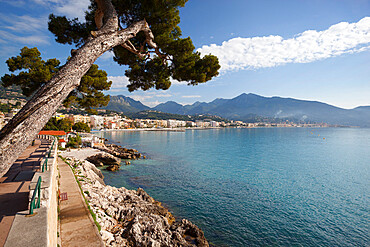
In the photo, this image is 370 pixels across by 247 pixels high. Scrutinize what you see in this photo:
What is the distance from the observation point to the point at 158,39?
7.09 m

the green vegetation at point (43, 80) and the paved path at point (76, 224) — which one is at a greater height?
the green vegetation at point (43, 80)

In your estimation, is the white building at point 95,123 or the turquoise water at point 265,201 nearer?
the turquoise water at point 265,201

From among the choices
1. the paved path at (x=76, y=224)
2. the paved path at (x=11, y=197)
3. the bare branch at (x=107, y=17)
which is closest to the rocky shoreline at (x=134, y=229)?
the paved path at (x=76, y=224)

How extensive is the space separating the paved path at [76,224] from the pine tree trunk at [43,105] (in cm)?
257

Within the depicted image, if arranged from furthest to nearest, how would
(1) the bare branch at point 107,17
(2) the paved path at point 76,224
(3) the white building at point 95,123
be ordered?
(3) the white building at point 95,123 < (1) the bare branch at point 107,17 < (2) the paved path at point 76,224

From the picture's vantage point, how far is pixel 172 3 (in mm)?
6621

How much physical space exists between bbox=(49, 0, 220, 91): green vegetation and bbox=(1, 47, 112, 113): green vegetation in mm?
2226

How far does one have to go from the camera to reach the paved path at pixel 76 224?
421 cm

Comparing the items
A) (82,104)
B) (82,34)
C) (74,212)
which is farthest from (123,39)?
(82,104)

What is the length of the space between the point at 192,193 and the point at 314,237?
7.99 m

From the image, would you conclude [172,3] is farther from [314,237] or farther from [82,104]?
[314,237]

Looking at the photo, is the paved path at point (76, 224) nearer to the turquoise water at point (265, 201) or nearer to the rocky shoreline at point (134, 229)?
the rocky shoreline at point (134, 229)

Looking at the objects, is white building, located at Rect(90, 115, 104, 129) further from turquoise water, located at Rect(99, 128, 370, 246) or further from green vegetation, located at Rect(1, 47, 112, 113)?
green vegetation, located at Rect(1, 47, 112, 113)

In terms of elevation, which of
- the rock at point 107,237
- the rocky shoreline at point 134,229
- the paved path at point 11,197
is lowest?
the rocky shoreline at point 134,229
